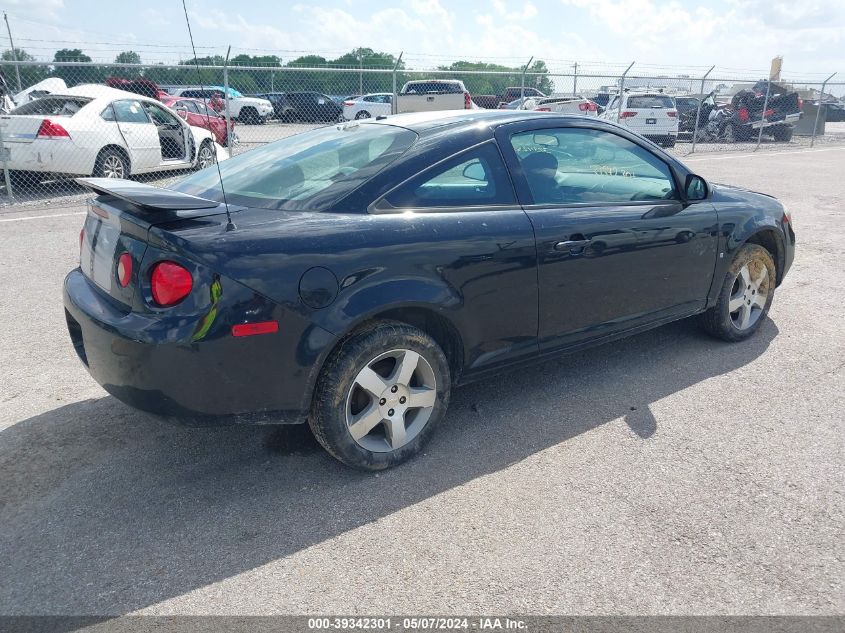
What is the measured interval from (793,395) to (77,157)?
9.66m

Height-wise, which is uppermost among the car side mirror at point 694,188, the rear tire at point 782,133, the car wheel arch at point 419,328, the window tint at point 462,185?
the window tint at point 462,185

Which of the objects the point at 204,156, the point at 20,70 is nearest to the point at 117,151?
the point at 204,156

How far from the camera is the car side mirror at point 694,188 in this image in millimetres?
4191

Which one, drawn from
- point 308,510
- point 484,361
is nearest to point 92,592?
point 308,510

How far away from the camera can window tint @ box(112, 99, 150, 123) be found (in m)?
10.9

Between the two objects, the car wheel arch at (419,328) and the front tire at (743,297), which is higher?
the car wheel arch at (419,328)

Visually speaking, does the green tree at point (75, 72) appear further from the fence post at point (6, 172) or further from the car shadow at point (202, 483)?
the car shadow at point (202, 483)

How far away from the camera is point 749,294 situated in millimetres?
4703

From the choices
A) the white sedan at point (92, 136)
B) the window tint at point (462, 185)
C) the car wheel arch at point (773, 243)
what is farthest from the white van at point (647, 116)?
the window tint at point (462, 185)

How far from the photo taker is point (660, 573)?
2516 mm

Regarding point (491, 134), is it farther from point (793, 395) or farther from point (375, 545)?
point (793, 395)

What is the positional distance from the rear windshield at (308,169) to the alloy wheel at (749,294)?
2.53m

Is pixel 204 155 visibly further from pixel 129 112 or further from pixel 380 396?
pixel 380 396

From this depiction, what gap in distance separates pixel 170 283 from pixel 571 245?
6.30ft
